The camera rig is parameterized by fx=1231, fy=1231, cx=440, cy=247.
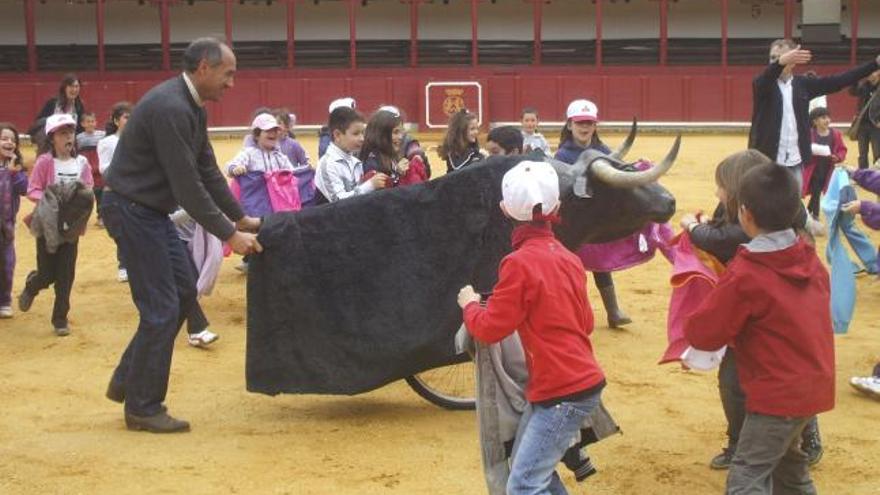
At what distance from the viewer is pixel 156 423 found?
19.1 feet

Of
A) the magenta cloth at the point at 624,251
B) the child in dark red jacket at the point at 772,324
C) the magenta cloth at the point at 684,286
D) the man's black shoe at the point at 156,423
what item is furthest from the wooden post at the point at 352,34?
the child in dark red jacket at the point at 772,324

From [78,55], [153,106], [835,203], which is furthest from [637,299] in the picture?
[78,55]

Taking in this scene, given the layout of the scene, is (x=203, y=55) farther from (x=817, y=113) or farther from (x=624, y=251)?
(x=817, y=113)

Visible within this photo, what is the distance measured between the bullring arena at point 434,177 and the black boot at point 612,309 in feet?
0.23

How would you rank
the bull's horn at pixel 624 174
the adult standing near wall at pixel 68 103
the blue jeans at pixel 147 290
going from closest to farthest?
the bull's horn at pixel 624 174 → the blue jeans at pixel 147 290 → the adult standing near wall at pixel 68 103

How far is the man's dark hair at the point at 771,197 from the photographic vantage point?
3.86 metres

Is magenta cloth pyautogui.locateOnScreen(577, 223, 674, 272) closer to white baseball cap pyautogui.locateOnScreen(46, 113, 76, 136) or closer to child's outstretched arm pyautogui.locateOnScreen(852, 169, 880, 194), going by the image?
child's outstretched arm pyautogui.locateOnScreen(852, 169, 880, 194)

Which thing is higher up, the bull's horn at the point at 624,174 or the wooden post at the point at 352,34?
the wooden post at the point at 352,34

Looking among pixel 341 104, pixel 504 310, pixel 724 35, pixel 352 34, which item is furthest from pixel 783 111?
pixel 724 35

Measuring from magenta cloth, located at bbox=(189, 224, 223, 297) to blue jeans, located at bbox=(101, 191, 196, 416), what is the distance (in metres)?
2.34

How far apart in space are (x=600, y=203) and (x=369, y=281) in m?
1.14

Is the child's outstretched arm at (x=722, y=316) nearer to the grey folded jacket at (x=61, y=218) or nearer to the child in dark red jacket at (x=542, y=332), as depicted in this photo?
the child in dark red jacket at (x=542, y=332)

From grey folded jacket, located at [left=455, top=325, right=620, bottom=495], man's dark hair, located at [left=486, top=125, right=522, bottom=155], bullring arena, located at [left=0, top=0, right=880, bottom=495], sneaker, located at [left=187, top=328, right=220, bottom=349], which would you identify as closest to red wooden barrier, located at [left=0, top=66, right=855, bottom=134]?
bullring arena, located at [left=0, top=0, right=880, bottom=495]

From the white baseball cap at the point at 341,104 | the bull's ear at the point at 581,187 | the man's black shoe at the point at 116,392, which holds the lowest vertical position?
the man's black shoe at the point at 116,392
